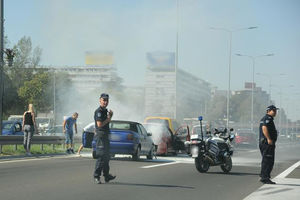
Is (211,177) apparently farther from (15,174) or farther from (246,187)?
(15,174)

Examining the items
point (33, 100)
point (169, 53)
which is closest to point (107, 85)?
point (33, 100)

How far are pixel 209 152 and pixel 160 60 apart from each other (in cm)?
2886

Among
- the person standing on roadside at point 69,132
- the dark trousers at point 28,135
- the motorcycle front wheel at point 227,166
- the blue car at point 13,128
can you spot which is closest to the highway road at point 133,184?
the motorcycle front wheel at point 227,166

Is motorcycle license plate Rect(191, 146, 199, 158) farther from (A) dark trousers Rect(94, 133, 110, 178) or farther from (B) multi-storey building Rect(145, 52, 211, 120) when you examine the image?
(B) multi-storey building Rect(145, 52, 211, 120)

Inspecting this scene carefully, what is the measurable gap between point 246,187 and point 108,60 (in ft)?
100.0

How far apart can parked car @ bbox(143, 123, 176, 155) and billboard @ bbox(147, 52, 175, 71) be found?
19.4 metres

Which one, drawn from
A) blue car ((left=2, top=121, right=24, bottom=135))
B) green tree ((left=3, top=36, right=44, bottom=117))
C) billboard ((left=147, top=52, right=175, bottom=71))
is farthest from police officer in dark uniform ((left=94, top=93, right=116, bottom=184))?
green tree ((left=3, top=36, right=44, bottom=117))

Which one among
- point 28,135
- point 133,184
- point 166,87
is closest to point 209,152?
point 133,184

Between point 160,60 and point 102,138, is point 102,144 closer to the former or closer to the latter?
point 102,138

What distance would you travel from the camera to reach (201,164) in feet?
51.1

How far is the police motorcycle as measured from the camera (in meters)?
15.4

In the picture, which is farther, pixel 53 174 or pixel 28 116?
pixel 28 116

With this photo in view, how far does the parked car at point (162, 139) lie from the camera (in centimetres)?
2395

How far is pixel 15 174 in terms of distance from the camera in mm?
13578
